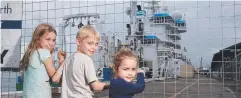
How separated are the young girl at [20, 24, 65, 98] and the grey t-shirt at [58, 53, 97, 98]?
0.20 meters

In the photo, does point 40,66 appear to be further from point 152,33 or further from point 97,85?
point 152,33

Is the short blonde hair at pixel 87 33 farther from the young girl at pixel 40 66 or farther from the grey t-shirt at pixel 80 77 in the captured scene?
the young girl at pixel 40 66

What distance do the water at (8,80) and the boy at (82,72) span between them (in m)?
3.35

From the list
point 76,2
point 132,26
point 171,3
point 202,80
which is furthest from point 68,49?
point 202,80

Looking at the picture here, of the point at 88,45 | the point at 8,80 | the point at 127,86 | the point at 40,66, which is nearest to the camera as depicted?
the point at 127,86

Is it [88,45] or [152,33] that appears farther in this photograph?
[152,33]

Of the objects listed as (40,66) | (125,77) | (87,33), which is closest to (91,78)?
(125,77)

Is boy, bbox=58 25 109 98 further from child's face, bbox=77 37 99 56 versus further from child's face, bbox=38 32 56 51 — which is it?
child's face, bbox=38 32 56 51

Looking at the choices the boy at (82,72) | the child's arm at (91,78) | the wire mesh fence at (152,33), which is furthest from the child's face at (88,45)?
the wire mesh fence at (152,33)

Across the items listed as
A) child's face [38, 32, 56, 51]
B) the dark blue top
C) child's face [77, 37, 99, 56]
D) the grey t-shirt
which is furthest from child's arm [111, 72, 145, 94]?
child's face [38, 32, 56, 51]

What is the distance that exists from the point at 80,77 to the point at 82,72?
37mm

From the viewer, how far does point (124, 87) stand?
2.17 meters

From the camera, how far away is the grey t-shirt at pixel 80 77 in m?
2.23

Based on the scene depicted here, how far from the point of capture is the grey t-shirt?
2.23m
